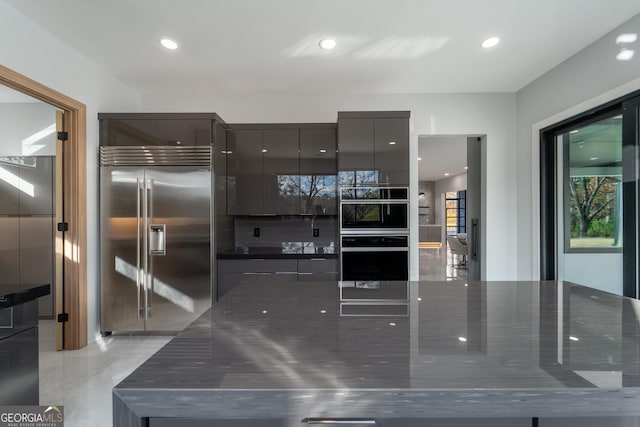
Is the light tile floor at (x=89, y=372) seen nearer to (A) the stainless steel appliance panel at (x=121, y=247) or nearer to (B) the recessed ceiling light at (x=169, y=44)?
(A) the stainless steel appliance panel at (x=121, y=247)

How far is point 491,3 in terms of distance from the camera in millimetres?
2191

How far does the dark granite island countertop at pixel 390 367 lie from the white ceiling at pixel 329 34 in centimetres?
223

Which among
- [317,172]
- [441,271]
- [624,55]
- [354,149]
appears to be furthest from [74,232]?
[441,271]

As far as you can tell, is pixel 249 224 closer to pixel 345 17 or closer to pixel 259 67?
pixel 259 67

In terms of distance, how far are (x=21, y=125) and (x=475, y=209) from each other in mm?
5941

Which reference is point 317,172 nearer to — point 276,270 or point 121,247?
point 276,270

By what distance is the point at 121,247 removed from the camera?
3119 mm

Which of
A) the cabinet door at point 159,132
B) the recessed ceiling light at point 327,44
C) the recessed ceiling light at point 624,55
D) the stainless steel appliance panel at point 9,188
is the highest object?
the recessed ceiling light at point 327,44

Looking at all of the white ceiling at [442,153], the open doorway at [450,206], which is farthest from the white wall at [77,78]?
the white ceiling at [442,153]

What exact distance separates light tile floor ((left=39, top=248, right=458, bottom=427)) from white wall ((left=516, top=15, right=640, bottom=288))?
4.12 meters

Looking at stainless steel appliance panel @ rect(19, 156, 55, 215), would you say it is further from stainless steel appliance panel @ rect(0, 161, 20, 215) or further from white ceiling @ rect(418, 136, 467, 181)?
white ceiling @ rect(418, 136, 467, 181)

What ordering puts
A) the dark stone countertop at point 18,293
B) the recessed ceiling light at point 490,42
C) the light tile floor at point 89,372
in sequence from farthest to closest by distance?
the recessed ceiling light at point 490,42 → the light tile floor at point 89,372 → the dark stone countertop at point 18,293

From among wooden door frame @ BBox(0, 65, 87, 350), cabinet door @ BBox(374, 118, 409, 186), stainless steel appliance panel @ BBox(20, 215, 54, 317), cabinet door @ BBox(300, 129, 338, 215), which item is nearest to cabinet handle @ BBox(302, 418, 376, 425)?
cabinet door @ BBox(374, 118, 409, 186)

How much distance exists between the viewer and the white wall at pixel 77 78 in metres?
2.30
